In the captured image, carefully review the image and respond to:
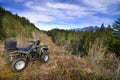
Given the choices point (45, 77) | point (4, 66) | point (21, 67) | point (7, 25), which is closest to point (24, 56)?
point (21, 67)

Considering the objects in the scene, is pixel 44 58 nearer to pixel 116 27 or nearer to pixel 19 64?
pixel 19 64

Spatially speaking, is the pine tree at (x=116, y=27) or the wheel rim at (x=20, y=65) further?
the pine tree at (x=116, y=27)

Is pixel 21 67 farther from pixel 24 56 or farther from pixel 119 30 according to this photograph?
pixel 119 30

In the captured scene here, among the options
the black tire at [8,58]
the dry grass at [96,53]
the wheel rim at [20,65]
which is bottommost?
the dry grass at [96,53]

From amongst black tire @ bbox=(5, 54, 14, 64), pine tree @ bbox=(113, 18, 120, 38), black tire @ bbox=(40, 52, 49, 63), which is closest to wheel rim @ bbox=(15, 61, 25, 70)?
black tire @ bbox=(5, 54, 14, 64)

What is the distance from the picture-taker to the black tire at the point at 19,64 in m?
6.56

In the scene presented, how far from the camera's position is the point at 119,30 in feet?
122

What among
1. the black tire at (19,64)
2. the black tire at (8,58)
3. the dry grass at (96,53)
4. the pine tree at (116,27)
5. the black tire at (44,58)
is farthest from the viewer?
the pine tree at (116,27)

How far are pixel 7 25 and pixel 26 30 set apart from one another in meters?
10.8

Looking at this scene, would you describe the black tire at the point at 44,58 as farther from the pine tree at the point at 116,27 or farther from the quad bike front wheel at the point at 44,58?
the pine tree at the point at 116,27

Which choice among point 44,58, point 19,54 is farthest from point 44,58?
point 19,54

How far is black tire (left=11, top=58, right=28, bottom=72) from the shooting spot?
656cm

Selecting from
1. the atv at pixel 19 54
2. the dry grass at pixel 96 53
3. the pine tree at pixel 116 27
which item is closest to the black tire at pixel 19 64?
the atv at pixel 19 54

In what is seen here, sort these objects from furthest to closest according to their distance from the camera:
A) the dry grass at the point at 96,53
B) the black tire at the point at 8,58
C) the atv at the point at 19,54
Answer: the dry grass at the point at 96,53 → the black tire at the point at 8,58 → the atv at the point at 19,54
